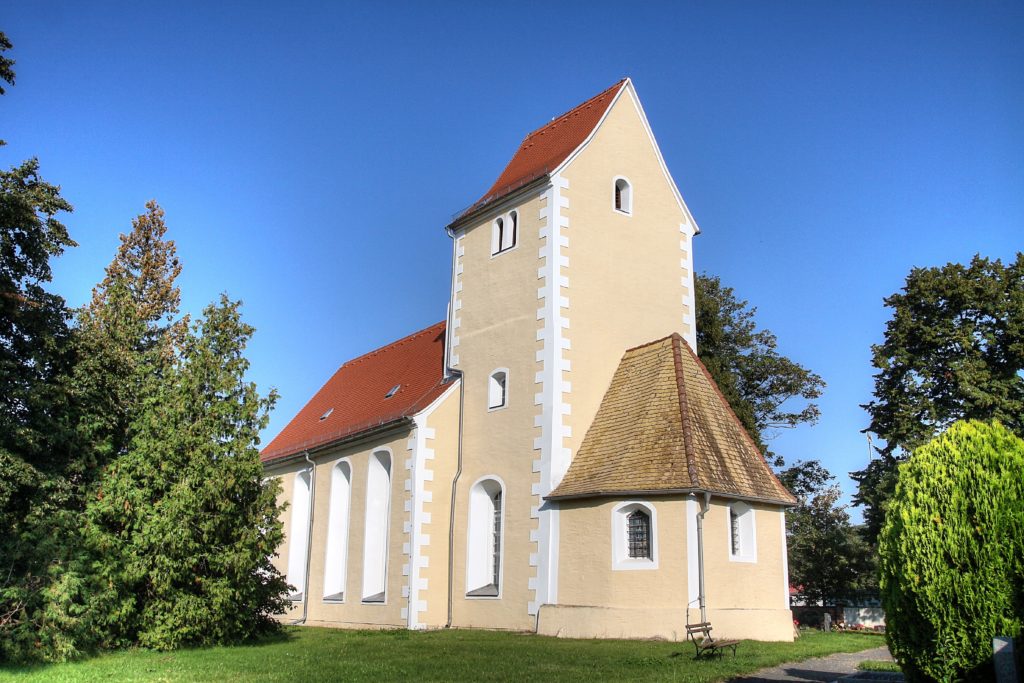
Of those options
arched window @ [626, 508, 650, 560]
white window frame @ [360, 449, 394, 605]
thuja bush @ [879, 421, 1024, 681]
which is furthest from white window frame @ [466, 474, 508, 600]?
thuja bush @ [879, 421, 1024, 681]

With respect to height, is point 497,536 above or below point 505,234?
below

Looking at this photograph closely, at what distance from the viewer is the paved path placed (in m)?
11.3

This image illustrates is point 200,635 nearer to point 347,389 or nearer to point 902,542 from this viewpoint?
point 902,542

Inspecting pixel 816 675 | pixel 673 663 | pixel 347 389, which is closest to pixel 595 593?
pixel 673 663

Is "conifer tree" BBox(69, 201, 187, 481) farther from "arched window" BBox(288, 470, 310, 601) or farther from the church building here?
"arched window" BBox(288, 470, 310, 601)

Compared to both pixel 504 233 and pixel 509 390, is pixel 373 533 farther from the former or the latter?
pixel 504 233

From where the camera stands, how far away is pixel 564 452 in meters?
20.0

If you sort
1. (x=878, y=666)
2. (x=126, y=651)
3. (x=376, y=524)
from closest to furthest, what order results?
(x=878, y=666) → (x=126, y=651) → (x=376, y=524)

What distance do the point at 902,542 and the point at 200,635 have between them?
12.4 metres

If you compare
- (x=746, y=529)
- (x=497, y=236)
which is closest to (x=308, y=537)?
(x=497, y=236)

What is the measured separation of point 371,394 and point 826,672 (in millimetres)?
18911

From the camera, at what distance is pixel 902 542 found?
921cm

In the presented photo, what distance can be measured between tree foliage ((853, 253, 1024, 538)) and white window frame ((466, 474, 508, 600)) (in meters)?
14.4

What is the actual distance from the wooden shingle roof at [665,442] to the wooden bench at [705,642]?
Answer: 8.66ft
